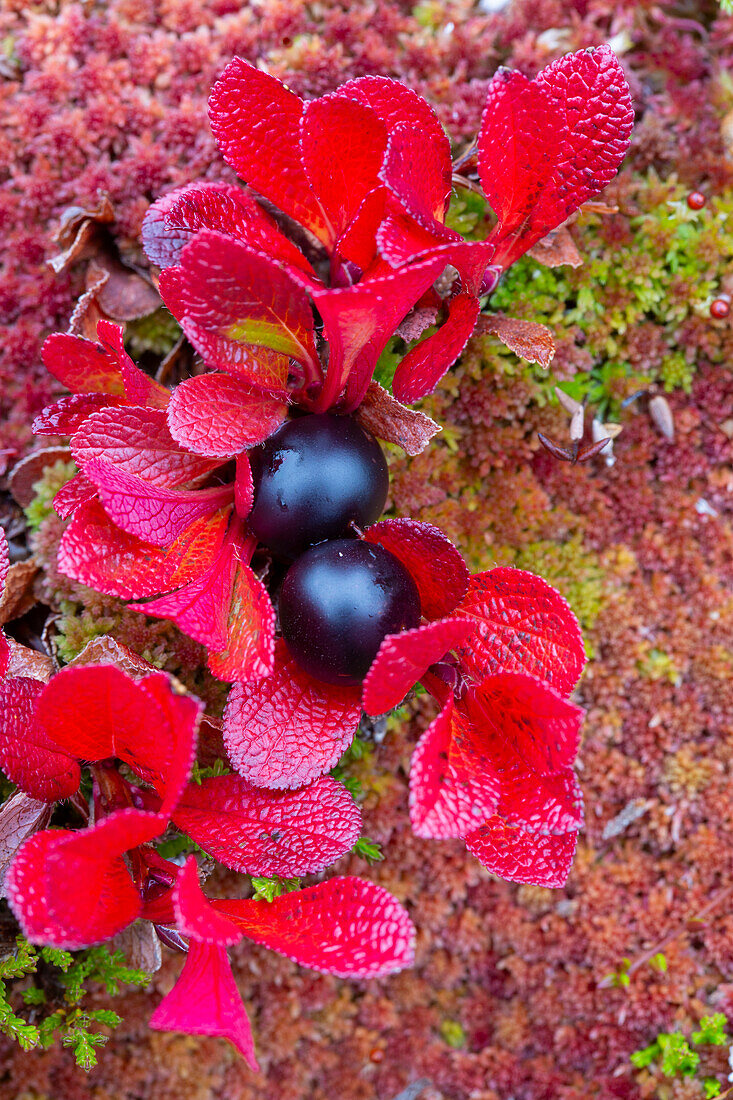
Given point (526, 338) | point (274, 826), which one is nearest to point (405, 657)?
point (274, 826)

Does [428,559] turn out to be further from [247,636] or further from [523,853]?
[523,853]

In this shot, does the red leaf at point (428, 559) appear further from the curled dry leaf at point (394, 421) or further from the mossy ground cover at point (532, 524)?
the mossy ground cover at point (532, 524)

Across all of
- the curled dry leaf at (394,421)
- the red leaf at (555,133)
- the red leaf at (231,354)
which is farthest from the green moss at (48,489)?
the red leaf at (555,133)

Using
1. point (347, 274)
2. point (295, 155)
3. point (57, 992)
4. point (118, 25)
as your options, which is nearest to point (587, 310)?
point (347, 274)

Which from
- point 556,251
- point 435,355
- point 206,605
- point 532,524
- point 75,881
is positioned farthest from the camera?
point 532,524

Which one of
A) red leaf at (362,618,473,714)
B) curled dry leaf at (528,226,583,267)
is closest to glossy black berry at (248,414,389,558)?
red leaf at (362,618,473,714)

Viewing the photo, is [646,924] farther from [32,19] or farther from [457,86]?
[32,19]
